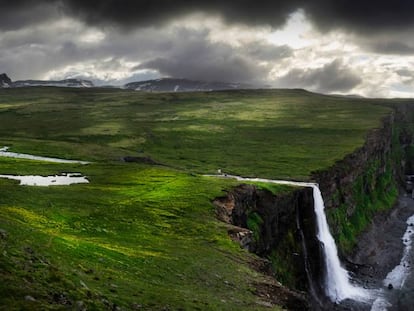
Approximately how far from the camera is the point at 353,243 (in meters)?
125

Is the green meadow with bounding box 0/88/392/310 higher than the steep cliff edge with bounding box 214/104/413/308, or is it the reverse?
the green meadow with bounding box 0/88/392/310

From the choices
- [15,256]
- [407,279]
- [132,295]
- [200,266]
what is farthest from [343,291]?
[15,256]

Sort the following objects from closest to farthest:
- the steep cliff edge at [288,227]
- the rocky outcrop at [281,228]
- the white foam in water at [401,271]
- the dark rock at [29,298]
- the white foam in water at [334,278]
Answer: the dark rock at [29,298] < the steep cliff edge at [288,227] < the rocky outcrop at [281,228] < the white foam in water at [334,278] < the white foam in water at [401,271]

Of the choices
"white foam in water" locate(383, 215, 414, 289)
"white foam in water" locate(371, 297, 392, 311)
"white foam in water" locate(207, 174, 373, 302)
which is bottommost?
"white foam in water" locate(383, 215, 414, 289)

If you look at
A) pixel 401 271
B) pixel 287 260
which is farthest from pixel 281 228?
pixel 401 271

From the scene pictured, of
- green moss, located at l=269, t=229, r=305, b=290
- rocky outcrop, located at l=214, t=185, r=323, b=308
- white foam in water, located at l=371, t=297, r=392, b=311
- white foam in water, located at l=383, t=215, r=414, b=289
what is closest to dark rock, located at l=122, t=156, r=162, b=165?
rocky outcrop, located at l=214, t=185, r=323, b=308

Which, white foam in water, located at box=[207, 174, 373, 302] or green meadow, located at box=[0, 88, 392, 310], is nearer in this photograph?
green meadow, located at box=[0, 88, 392, 310]

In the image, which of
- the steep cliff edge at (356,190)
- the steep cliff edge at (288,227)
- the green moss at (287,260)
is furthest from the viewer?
the steep cliff edge at (356,190)

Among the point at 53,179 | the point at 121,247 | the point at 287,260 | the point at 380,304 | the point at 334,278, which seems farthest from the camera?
the point at 53,179

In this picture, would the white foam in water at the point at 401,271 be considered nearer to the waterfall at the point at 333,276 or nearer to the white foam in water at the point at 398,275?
the white foam in water at the point at 398,275

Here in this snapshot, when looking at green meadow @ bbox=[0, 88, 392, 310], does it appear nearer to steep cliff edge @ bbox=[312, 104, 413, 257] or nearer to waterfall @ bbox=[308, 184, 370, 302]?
waterfall @ bbox=[308, 184, 370, 302]

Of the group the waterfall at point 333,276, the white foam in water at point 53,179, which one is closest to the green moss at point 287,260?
the waterfall at point 333,276

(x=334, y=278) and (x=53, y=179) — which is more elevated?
(x=53, y=179)

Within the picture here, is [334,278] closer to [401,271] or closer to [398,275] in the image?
[398,275]
